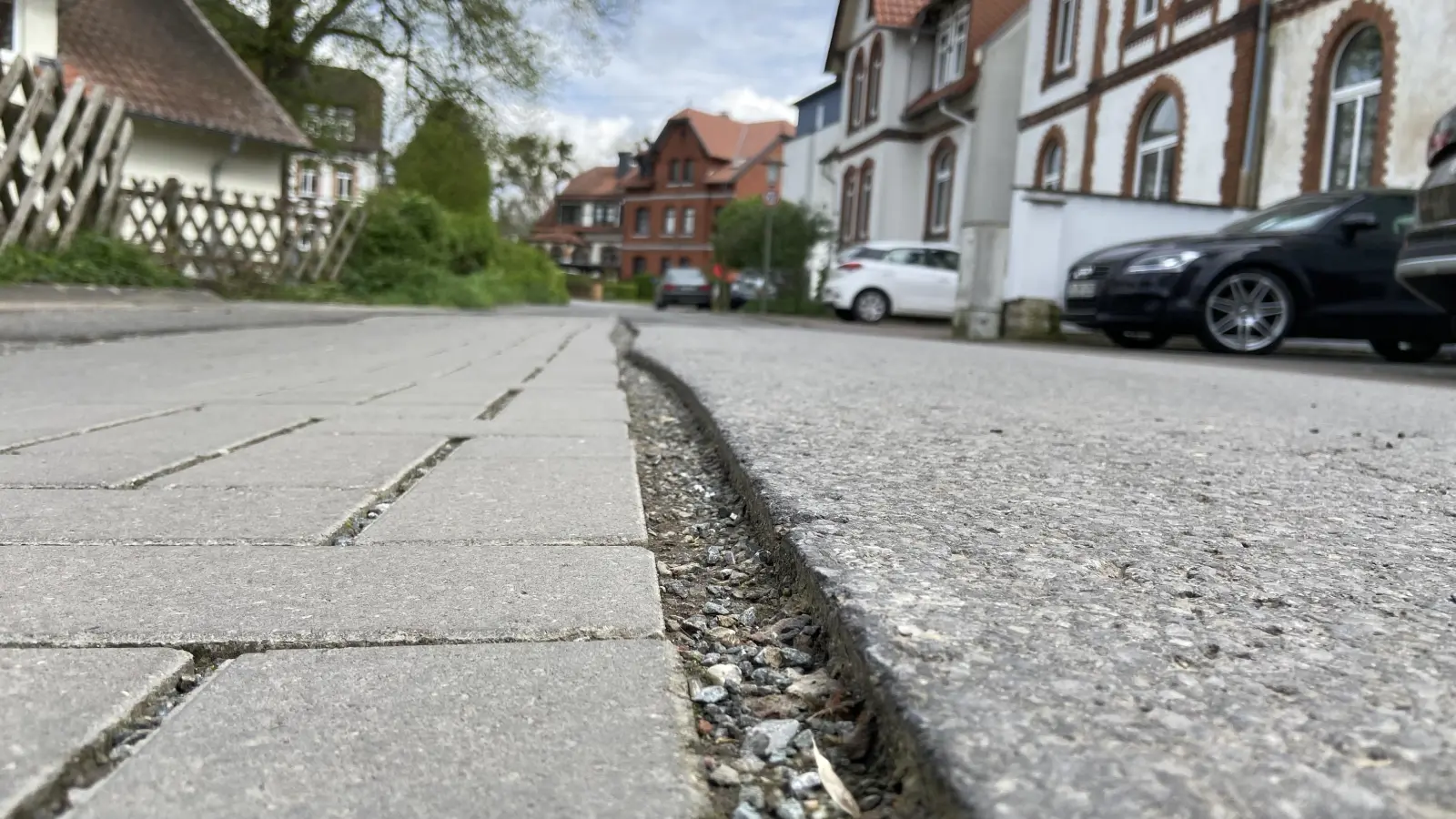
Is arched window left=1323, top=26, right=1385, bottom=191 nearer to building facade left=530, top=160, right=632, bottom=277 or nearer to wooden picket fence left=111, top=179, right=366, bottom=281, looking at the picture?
wooden picket fence left=111, top=179, right=366, bottom=281

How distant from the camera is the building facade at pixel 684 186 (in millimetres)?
69000

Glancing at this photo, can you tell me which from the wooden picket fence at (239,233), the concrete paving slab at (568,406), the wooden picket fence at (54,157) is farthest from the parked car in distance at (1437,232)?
the wooden picket fence at (239,233)

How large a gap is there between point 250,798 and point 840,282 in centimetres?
1910

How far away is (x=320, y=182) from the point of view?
62812 millimetres

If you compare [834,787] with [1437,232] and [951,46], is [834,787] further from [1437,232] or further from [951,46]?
[951,46]

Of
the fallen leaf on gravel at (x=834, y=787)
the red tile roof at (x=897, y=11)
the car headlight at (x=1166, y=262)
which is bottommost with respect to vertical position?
the fallen leaf on gravel at (x=834, y=787)

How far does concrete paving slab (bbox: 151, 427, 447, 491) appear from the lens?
2238mm

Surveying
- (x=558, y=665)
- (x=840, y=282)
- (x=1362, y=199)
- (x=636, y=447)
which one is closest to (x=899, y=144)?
(x=840, y=282)

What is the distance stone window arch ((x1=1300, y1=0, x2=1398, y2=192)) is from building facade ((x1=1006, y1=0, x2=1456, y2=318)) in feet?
0.05

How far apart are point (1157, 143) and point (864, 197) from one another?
43.9ft

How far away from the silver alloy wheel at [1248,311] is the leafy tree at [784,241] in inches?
654

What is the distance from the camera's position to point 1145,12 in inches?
664

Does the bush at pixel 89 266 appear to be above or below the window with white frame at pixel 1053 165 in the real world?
below

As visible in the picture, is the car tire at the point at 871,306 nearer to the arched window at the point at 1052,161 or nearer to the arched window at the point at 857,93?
the arched window at the point at 1052,161
